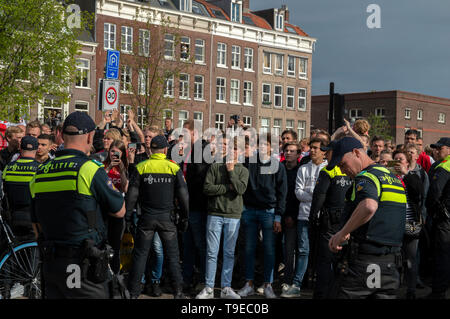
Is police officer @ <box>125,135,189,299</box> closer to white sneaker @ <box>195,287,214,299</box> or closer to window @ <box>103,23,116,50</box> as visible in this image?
white sneaker @ <box>195,287,214,299</box>

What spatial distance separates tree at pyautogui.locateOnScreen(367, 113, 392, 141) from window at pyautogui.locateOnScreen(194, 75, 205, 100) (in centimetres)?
2068

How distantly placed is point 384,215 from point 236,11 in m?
48.6

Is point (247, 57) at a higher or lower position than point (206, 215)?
higher

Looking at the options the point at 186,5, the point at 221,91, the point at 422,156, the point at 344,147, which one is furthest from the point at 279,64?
the point at 344,147

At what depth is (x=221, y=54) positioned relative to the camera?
48719mm

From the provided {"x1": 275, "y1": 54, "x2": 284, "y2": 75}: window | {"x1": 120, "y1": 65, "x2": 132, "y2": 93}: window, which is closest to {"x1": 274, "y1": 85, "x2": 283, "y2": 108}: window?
{"x1": 275, "y1": 54, "x2": 284, "y2": 75}: window

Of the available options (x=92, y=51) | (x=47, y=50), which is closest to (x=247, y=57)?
(x=92, y=51)

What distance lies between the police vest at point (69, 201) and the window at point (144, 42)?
109ft

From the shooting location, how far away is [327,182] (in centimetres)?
757

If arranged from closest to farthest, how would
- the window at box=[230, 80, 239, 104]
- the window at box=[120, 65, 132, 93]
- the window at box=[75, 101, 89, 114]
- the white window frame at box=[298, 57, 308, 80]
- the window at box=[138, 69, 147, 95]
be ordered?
the window at box=[138, 69, 147, 95], the window at box=[120, 65, 132, 93], the window at box=[75, 101, 89, 114], the window at box=[230, 80, 239, 104], the white window frame at box=[298, 57, 308, 80]

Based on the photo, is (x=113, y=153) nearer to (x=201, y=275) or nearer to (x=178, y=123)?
(x=201, y=275)

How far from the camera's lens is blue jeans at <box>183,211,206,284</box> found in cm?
898

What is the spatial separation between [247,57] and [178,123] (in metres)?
9.72

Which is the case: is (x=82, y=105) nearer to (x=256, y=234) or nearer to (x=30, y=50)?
(x=30, y=50)
